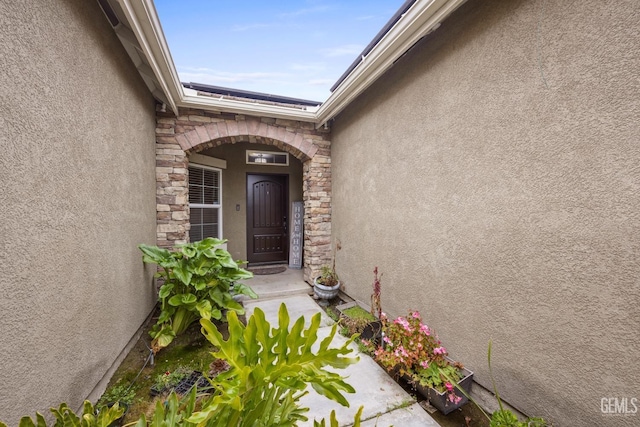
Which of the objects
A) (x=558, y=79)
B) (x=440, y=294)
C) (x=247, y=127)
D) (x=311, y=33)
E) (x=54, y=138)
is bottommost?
(x=440, y=294)

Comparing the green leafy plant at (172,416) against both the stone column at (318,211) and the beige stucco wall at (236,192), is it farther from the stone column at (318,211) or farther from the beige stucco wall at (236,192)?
the beige stucco wall at (236,192)

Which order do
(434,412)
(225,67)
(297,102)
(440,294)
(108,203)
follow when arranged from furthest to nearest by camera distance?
(297,102), (225,67), (440,294), (108,203), (434,412)

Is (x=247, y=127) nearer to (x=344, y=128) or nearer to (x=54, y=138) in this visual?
(x=344, y=128)

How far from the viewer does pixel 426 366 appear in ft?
6.05

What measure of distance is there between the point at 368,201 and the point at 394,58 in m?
1.62

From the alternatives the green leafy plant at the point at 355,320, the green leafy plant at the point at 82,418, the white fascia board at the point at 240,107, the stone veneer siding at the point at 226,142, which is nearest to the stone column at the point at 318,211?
the stone veneer siding at the point at 226,142

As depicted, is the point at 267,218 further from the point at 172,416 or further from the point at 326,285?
the point at 172,416

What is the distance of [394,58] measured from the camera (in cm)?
227

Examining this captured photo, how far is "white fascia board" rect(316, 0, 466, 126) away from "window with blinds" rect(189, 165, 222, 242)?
2945 mm

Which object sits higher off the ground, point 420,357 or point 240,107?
point 240,107

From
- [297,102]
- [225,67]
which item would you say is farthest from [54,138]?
[297,102]

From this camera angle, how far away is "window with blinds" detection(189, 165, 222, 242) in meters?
4.28

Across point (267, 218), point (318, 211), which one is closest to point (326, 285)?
point (318, 211)

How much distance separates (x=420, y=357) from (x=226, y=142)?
12.5ft
